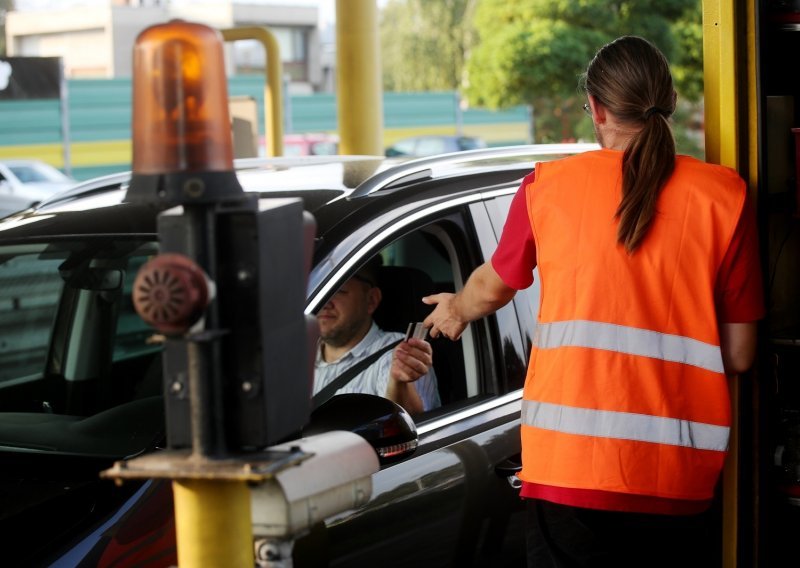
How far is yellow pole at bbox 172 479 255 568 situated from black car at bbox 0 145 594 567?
81cm

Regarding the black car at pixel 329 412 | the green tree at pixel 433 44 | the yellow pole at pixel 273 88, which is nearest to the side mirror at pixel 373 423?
the black car at pixel 329 412

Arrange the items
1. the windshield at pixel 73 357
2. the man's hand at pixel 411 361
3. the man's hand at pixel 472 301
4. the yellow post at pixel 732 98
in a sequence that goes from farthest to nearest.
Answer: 1. the man's hand at pixel 411 361
2. the windshield at pixel 73 357
3. the yellow post at pixel 732 98
4. the man's hand at pixel 472 301

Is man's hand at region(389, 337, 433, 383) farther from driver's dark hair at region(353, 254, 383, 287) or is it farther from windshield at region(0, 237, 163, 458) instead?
windshield at region(0, 237, 163, 458)

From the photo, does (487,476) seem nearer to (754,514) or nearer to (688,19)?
(754,514)

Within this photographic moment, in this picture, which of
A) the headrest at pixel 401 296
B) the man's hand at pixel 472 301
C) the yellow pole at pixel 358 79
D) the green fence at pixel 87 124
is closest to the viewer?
the man's hand at pixel 472 301

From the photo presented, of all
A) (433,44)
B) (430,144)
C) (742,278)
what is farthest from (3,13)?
(742,278)

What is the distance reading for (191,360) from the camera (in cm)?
200

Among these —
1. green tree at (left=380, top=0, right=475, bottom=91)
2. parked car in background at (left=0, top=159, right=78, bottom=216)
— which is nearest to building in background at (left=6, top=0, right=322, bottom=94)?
green tree at (left=380, top=0, right=475, bottom=91)

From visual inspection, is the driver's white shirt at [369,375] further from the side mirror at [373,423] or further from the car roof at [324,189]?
the side mirror at [373,423]

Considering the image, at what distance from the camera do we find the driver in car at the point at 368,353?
3.91 meters

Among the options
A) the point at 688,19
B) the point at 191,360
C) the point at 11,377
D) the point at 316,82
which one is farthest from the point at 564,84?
the point at 316,82

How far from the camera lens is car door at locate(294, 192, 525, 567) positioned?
3.32 m

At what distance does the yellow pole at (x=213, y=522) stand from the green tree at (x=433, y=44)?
156 feet

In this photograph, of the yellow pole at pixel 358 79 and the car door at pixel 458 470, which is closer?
the car door at pixel 458 470
